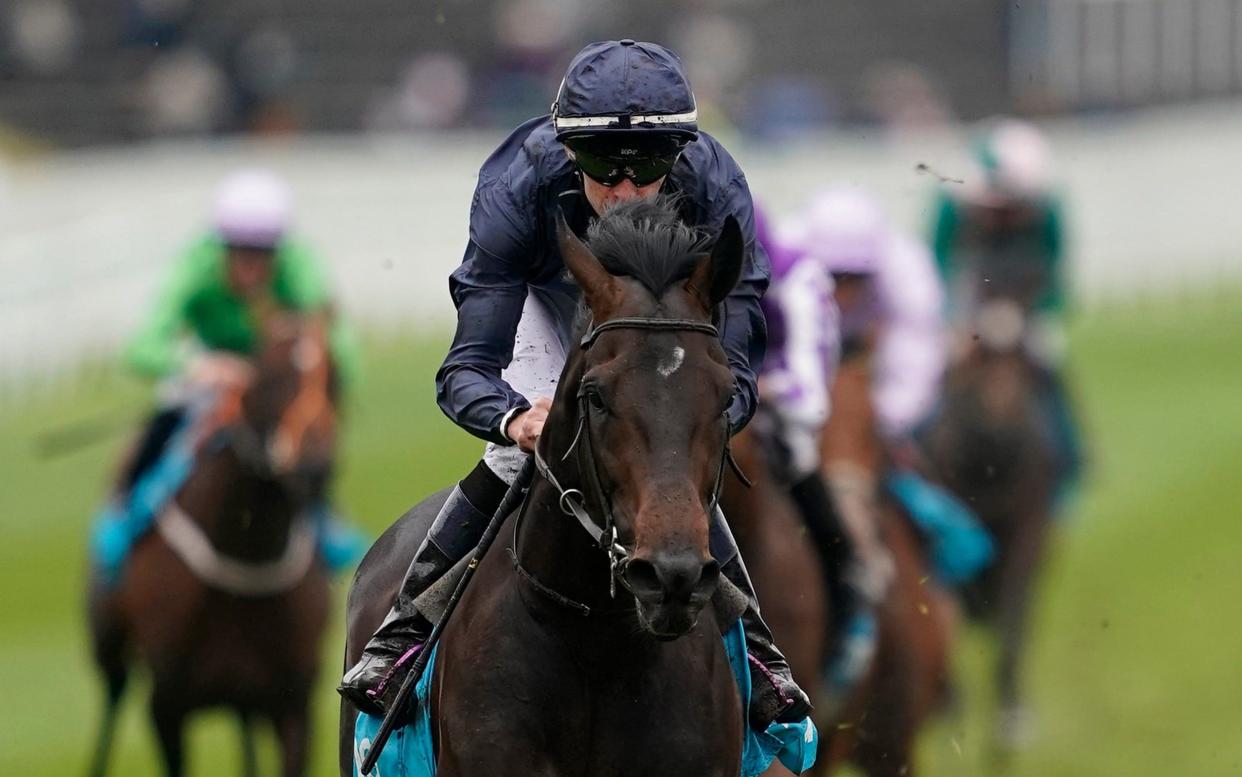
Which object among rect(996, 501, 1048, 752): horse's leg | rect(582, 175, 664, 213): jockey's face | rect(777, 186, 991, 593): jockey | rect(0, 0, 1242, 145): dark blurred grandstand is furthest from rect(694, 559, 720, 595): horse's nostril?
rect(0, 0, 1242, 145): dark blurred grandstand

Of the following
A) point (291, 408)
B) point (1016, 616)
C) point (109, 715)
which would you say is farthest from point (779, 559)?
point (1016, 616)

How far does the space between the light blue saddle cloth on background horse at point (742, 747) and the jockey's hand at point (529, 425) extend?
612 millimetres

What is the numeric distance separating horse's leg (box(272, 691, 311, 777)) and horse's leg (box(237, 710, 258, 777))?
0.15 meters

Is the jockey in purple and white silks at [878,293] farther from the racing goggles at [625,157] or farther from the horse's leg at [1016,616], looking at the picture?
the racing goggles at [625,157]

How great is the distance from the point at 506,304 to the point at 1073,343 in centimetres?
2012

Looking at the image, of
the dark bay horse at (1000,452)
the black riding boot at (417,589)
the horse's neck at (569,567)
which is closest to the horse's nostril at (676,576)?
the horse's neck at (569,567)

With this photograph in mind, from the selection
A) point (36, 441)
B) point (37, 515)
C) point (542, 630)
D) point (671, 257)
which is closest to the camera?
point (671, 257)

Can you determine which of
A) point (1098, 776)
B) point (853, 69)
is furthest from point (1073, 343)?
point (1098, 776)

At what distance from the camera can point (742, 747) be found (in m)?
4.56

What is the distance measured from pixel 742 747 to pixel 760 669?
0.83 feet

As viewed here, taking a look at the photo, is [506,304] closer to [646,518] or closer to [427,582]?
[427,582]

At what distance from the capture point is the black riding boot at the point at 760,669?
4758 millimetres

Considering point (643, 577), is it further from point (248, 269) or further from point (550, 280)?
point (248, 269)

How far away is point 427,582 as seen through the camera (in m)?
4.87
